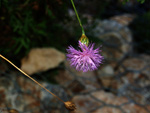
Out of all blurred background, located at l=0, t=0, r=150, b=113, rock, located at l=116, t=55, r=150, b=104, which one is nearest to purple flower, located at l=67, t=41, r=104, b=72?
blurred background, located at l=0, t=0, r=150, b=113

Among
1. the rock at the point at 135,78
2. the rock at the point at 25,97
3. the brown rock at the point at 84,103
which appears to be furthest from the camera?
the rock at the point at 135,78

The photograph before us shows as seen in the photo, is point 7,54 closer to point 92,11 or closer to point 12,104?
point 12,104

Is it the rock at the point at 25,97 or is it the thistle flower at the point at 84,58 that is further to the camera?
the rock at the point at 25,97

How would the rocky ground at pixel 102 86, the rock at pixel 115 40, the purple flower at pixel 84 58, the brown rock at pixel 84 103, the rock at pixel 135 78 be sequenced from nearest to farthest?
the purple flower at pixel 84 58, the rocky ground at pixel 102 86, the brown rock at pixel 84 103, the rock at pixel 135 78, the rock at pixel 115 40

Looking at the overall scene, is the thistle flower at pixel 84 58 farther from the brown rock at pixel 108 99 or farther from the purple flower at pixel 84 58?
the brown rock at pixel 108 99

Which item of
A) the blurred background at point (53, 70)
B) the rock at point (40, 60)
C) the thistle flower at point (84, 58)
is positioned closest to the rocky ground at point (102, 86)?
the blurred background at point (53, 70)

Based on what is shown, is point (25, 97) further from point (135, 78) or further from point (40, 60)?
point (135, 78)

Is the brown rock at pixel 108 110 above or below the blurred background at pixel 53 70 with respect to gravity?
below

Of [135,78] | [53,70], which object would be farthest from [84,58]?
[135,78]

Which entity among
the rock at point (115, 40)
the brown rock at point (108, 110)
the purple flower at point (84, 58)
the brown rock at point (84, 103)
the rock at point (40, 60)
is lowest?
the purple flower at point (84, 58)
